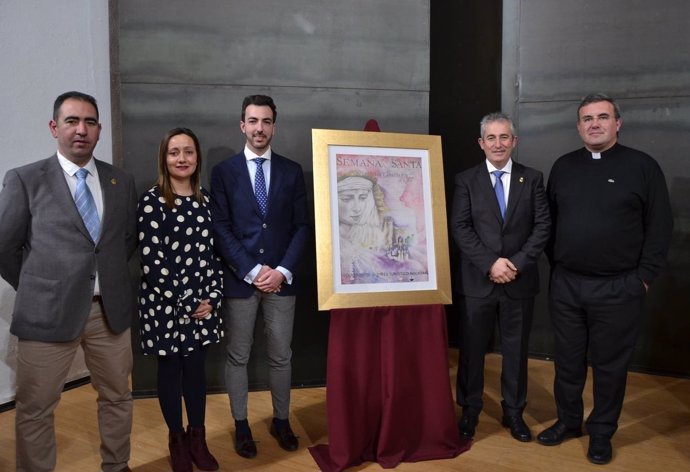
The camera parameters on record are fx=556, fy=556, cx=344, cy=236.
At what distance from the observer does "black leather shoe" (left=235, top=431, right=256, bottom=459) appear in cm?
279

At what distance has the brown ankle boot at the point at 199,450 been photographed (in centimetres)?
262

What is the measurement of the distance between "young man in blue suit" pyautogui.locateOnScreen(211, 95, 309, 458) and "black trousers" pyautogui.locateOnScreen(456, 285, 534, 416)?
3.13 feet

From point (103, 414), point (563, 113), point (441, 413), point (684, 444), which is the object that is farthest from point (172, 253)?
point (563, 113)

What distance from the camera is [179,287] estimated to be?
2492 mm

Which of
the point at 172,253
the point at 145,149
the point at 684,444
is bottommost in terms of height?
the point at 684,444

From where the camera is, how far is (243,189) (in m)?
2.78

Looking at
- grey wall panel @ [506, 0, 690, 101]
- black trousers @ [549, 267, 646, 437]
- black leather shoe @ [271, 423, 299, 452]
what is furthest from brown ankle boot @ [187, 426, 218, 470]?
grey wall panel @ [506, 0, 690, 101]

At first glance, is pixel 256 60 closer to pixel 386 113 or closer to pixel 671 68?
pixel 386 113

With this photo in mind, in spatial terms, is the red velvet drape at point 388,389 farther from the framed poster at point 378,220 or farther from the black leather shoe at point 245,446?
the black leather shoe at point 245,446

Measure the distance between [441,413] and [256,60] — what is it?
2.40 metres

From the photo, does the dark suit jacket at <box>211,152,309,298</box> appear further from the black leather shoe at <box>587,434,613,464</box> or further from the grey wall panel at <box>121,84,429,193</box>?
the black leather shoe at <box>587,434,613,464</box>

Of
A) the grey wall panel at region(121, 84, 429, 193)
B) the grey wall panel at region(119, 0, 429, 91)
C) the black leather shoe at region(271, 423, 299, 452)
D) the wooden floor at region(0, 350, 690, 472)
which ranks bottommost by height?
the wooden floor at region(0, 350, 690, 472)

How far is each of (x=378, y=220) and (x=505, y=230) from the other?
0.71m

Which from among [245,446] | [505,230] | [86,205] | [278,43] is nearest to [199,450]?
[245,446]
